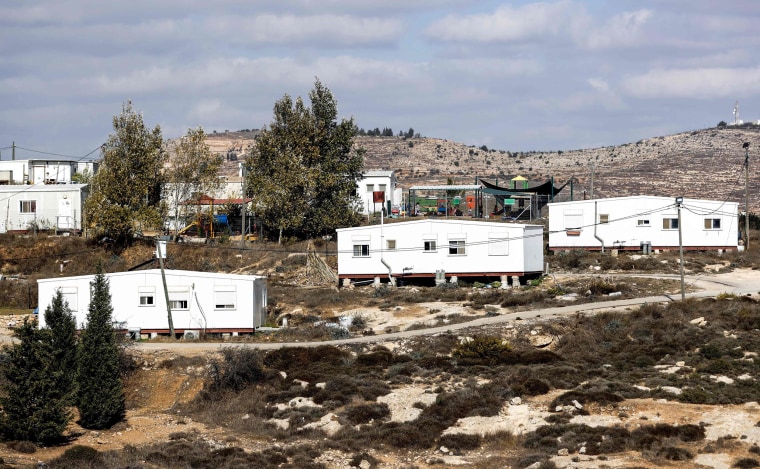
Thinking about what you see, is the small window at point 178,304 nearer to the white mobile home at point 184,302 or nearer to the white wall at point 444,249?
the white mobile home at point 184,302

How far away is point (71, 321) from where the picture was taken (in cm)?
4550

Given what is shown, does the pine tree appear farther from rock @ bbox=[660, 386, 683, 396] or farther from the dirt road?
rock @ bbox=[660, 386, 683, 396]

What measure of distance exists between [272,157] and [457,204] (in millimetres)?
16261

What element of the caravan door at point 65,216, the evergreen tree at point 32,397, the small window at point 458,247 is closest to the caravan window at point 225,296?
the evergreen tree at point 32,397

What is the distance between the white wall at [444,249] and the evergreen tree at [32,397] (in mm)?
23845

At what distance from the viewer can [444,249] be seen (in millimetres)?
60969

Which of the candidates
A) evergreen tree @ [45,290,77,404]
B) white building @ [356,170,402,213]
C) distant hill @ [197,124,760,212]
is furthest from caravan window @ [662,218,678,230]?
distant hill @ [197,124,760,212]

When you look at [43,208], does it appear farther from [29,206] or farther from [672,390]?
[672,390]

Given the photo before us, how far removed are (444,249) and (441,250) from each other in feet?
0.61

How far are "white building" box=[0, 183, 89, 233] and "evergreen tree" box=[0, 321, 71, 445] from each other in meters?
34.1

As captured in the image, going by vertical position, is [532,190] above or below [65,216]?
above

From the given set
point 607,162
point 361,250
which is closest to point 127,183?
point 361,250

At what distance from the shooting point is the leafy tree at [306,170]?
7088cm

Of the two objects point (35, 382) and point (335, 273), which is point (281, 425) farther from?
point (335, 273)
